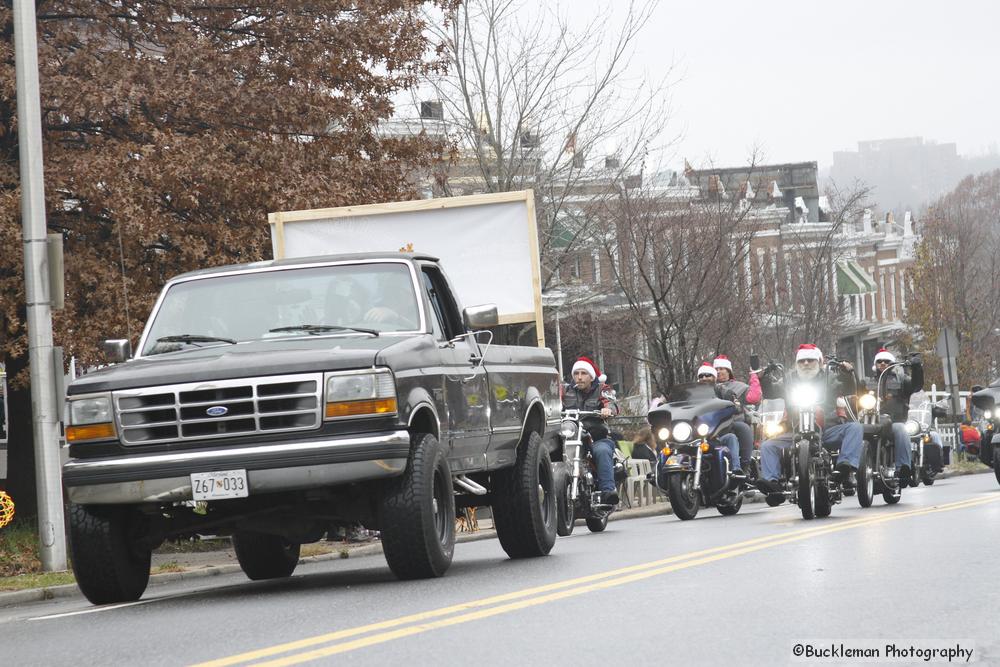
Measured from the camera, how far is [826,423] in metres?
18.7

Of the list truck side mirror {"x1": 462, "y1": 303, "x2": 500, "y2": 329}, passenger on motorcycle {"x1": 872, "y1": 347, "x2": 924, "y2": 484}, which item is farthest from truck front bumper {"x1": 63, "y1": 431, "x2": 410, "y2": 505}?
passenger on motorcycle {"x1": 872, "y1": 347, "x2": 924, "y2": 484}

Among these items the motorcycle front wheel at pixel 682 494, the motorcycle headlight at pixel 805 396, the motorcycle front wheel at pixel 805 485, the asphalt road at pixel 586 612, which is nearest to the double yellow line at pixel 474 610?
the asphalt road at pixel 586 612

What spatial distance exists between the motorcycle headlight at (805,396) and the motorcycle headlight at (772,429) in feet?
6.29

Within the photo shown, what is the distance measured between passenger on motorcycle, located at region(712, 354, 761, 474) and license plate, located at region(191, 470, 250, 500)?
1160 cm

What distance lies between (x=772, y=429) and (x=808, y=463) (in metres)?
4.01

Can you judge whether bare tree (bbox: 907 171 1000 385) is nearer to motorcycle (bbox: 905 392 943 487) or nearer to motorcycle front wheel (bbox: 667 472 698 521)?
motorcycle (bbox: 905 392 943 487)

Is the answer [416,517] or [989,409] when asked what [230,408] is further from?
[989,409]

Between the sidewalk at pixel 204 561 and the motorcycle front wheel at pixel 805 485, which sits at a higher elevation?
the motorcycle front wheel at pixel 805 485

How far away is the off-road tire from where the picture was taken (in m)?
13.3

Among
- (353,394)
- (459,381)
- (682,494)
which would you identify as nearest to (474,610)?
(353,394)

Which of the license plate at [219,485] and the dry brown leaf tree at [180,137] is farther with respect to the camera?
the dry brown leaf tree at [180,137]

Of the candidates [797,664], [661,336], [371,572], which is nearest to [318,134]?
[371,572]

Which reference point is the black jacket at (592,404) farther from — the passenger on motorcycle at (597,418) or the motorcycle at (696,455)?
the motorcycle at (696,455)

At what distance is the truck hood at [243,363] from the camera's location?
10484 millimetres
